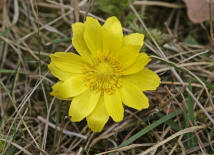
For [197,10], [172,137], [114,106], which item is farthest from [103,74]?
[197,10]

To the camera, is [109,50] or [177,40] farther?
[177,40]

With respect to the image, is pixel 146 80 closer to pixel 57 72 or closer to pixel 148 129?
pixel 148 129

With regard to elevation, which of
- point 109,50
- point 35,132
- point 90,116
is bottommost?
point 35,132

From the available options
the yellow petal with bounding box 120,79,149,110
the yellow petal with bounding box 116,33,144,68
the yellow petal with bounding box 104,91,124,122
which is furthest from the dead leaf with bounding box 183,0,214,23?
the yellow petal with bounding box 104,91,124,122

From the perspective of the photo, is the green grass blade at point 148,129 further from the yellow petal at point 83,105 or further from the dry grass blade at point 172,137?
the yellow petal at point 83,105

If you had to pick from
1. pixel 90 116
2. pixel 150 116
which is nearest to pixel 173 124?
pixel 150 116

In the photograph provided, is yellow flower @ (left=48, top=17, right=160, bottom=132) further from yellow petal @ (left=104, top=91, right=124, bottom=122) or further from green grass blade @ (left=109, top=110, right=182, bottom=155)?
green grass blade @ (left=109, top=110, right=182, bottom=155)

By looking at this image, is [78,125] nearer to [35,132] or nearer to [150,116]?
[35,132]
